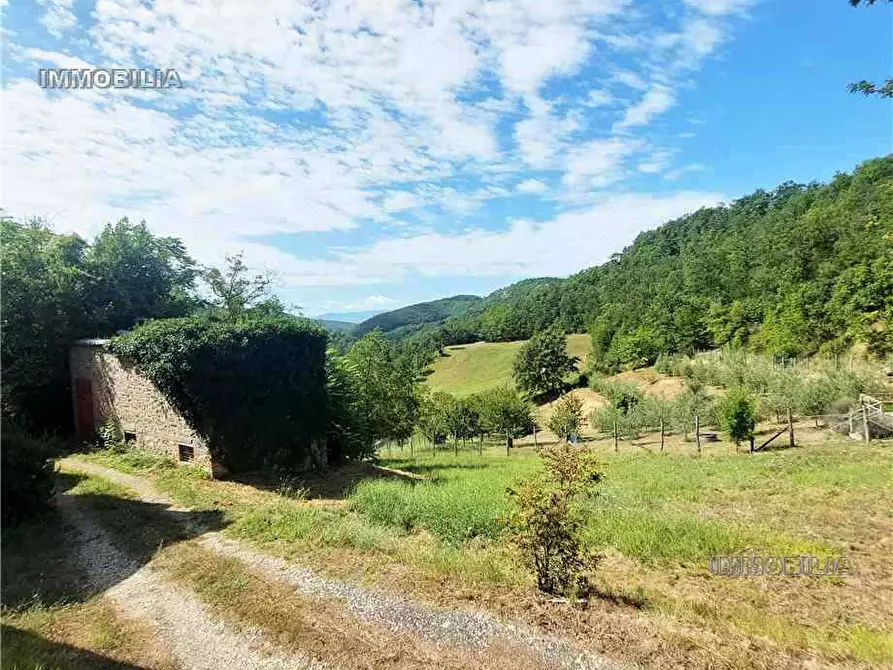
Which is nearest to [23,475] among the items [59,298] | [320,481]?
[320,481]

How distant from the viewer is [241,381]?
509 inches

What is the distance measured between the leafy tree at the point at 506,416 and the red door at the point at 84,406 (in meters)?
29.3

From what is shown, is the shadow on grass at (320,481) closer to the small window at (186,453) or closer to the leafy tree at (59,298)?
the small window at (186,453)

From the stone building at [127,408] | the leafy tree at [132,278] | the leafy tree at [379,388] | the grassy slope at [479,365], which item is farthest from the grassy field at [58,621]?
the grassy slope at [479,365]

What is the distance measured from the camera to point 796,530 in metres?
9.06

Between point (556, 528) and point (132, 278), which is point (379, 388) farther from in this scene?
point (556, 528)

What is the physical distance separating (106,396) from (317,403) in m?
7.52

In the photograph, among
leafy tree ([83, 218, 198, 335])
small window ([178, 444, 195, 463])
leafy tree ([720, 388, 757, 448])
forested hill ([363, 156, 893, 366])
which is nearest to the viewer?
small window ([178, 444, 195, 463])

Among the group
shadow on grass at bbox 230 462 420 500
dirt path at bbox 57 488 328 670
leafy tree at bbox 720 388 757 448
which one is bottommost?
leafy tree at bbox 720 388 757 448

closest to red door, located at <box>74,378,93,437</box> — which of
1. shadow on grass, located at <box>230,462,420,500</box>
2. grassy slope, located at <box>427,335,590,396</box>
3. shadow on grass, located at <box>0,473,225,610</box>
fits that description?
shadow on grass, located at <box>0,473,225,610</box>

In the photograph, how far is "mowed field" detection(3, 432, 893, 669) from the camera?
508 centimetres

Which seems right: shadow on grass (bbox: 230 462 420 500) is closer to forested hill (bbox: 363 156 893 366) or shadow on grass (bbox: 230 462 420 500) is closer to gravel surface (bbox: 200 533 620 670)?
gravel surface (bbox: 200 533 620 670)

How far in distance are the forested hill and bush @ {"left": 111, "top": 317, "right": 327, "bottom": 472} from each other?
22819 mm

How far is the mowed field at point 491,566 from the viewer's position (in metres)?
5.08
